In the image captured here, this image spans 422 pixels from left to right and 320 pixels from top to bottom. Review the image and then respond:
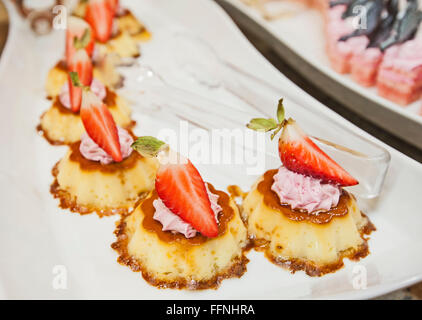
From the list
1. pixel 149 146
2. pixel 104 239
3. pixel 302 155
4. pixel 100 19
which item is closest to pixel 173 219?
pixel 149 146

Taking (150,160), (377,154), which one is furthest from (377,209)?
(150,160)

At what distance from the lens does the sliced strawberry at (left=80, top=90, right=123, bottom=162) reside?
2.15m

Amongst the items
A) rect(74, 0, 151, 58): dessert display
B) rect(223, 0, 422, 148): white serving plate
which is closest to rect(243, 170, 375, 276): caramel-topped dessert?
rect(223, 0, 422, 148): white serving plate

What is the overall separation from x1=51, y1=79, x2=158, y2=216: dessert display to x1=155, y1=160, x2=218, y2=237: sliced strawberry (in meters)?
0.43

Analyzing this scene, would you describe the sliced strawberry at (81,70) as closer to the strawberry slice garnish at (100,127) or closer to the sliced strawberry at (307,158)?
the strawberry slice garnish at (100,127)

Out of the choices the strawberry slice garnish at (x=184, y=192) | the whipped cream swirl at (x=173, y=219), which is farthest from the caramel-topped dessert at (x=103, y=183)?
the strawberry slice garnish at (x=184, y=192)

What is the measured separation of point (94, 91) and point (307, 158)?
1.28 metres

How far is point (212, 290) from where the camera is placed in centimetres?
190

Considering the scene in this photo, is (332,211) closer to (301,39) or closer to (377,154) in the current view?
(377,154)

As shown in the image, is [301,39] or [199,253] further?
[301,39]

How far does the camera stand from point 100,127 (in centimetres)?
215

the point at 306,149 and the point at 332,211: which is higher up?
the point at 306,149

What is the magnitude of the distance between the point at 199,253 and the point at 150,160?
0.63 meters

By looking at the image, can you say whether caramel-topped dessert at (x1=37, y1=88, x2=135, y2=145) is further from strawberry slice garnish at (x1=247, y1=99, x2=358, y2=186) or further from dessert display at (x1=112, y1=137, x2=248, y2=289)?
strawberry slice garnish at (x1=247, y1=99, x2=358, y2=186)
